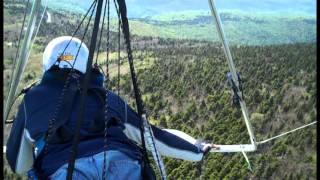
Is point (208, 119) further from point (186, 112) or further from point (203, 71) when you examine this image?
point (203, 71)

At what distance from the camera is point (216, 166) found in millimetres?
13164

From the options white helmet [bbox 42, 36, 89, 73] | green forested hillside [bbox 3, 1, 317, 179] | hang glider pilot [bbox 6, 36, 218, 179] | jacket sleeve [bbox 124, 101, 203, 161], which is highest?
white helmet [bbox 42, 36, 89, 73]

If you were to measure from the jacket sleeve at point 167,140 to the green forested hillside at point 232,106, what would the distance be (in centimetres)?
230

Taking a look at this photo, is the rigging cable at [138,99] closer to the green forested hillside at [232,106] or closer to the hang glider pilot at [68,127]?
the hang glider pilot at [68,127]

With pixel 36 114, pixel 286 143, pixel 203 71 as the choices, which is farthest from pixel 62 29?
pixel 36 114

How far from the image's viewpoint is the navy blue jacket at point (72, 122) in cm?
222

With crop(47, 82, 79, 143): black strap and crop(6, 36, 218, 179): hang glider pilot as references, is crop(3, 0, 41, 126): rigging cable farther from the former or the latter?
crop(47, 82, 79, 143): black strap

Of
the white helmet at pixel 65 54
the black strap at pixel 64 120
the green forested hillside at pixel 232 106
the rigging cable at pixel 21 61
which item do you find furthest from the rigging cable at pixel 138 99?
the green forested hillside at pixel 232 106

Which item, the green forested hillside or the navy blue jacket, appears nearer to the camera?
the navy blue jacket

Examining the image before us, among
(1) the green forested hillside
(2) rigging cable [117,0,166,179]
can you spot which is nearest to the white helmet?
(2) rigging cable [117,0,166,179]

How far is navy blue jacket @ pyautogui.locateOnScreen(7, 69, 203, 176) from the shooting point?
7.28 ft

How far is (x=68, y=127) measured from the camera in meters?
2.24

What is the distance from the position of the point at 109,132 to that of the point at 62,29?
4547cm

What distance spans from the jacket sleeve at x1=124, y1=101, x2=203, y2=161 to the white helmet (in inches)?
11.1
